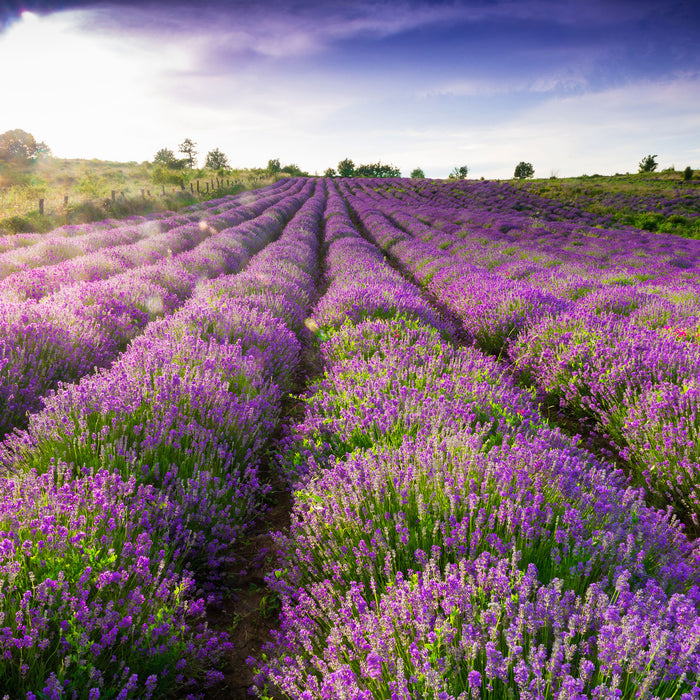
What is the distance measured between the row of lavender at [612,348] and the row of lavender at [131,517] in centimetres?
280

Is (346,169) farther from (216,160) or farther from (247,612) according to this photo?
(247,612)

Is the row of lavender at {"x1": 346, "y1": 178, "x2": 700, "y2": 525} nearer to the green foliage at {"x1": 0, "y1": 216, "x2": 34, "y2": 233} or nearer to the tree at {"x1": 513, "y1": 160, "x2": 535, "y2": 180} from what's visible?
the green foliage at {"x1": 0, "y1": 216, "x2": 34, "y2": 233}

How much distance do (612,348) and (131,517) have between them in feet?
14.6

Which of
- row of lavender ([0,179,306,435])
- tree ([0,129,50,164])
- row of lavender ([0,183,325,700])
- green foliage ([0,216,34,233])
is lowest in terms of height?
row of lavender ([0,183,325,700])

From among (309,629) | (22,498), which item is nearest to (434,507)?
(309,629)

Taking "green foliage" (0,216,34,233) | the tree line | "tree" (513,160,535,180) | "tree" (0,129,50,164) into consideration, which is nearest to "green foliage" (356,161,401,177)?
the tree line

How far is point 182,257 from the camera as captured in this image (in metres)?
8.27

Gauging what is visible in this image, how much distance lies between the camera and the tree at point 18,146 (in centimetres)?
4247

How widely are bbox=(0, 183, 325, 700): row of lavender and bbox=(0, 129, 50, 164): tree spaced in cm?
5352

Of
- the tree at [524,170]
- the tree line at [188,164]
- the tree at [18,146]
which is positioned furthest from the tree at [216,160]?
the tree at [524,170]

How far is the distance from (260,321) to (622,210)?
30.8 metres

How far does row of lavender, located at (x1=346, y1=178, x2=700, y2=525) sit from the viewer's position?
→ 3047mm

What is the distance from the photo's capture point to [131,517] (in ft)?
6.01

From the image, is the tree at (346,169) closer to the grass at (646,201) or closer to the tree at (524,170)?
the tree at (524,170)
